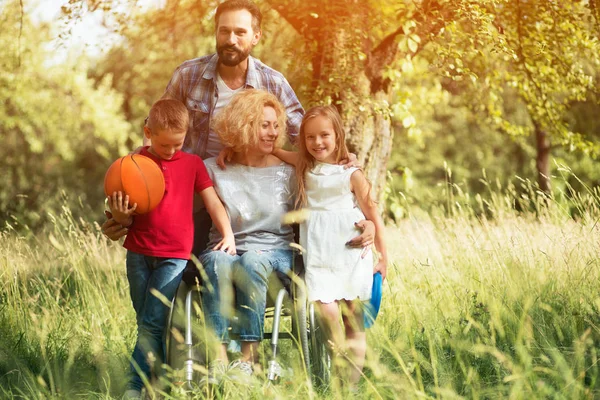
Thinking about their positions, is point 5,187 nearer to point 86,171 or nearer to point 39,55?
point 86,171

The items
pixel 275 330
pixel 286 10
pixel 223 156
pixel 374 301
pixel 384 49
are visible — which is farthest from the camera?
pixel 384 49

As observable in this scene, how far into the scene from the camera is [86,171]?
23.7 meters

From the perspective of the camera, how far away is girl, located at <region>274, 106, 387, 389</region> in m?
3.68

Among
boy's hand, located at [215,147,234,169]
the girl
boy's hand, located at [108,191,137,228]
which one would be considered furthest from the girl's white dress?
boy's hand, located at [108,191,137,228]

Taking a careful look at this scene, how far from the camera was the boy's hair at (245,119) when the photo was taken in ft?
12.6

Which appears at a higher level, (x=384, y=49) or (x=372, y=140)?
(x=384, y=49)

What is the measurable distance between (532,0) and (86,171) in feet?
61.7

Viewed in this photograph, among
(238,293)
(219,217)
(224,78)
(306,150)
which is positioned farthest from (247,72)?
(238,293)

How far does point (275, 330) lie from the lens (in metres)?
3.50

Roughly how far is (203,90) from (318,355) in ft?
5.17

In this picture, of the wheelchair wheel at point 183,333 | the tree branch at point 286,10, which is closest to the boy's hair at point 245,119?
the wheelchair wheel at point 183,333

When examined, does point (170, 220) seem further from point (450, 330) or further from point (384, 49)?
point (384, 49)

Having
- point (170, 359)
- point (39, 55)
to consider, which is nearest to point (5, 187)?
point (39, 55)

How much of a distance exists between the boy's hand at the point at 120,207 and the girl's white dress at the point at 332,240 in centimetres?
84
